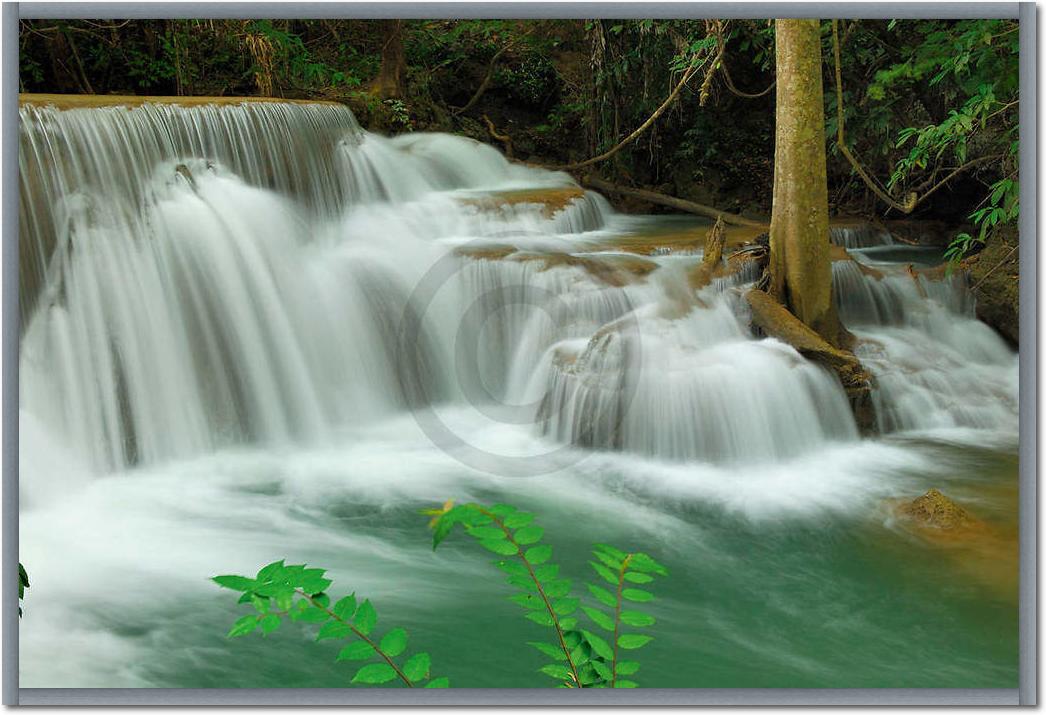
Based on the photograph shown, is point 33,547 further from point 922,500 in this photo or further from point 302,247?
point 922,500

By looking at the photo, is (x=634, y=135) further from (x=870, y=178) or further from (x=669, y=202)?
(x=870, y=178)

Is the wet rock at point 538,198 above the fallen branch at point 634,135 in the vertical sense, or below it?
below

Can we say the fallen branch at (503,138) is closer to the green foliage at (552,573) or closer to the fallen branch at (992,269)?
the fallen branch at (992,269)

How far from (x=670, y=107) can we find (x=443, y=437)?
1.52 metres

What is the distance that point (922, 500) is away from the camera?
2832 mm

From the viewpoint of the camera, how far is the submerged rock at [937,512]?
8.87 feet

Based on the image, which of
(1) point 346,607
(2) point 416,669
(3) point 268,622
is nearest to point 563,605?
(2) point 416,669

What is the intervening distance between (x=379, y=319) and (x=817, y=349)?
156cm

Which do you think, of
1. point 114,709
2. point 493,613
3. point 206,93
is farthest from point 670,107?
point 114,709

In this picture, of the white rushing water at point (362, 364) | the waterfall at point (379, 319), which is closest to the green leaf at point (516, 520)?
the white rushing water at point (362, 364)

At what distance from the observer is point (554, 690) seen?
2238mm

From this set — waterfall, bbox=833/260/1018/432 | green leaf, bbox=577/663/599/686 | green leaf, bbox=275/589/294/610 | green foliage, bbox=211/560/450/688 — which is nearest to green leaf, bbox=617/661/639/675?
green leaf, bbox=577/663/599/686

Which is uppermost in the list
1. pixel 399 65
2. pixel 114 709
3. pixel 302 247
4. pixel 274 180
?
pixel 399 65

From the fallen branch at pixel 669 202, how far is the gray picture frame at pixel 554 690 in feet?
3.86
